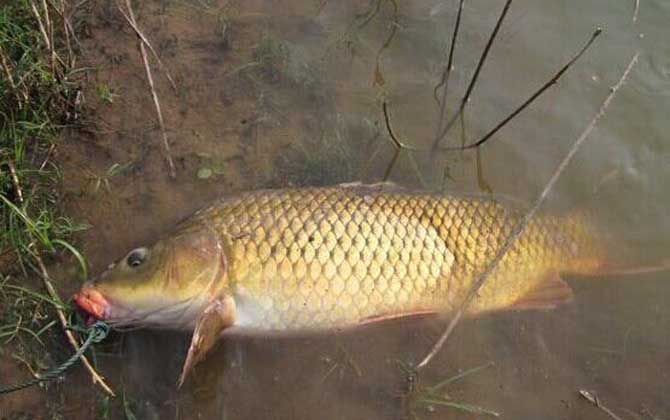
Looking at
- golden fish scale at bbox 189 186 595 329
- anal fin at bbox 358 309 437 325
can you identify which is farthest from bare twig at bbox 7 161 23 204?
anal fin at bbox 358 309 437 325

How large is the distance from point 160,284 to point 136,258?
0.45 ft

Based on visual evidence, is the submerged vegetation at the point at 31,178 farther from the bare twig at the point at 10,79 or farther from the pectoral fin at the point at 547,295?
the pectoral fin at the point at 547,295

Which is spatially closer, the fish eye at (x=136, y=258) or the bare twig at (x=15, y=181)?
the fish eye at (x=136, y=258)

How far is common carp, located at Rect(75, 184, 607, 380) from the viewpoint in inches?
102

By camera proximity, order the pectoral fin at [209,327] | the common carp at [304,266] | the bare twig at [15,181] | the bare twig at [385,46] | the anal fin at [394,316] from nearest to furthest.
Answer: the pectoral fin at [209,327]
the common carp at [304,266]
the anal fin at [394,316]
the bare twig at [15,181]
the bare twig at [385,46]

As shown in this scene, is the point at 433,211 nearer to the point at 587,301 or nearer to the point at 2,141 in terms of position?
the point at 587,301

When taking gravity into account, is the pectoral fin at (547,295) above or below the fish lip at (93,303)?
above

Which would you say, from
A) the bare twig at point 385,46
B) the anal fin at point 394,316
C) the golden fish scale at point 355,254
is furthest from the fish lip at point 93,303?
the bare twig at point 385,46

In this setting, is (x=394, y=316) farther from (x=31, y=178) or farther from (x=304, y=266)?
(x=31, y=178)

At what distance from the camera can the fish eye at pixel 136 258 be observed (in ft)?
8.53

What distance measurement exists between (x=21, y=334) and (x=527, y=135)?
2.63 m

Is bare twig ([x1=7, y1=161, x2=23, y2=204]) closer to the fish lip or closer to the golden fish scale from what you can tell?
the fish lip

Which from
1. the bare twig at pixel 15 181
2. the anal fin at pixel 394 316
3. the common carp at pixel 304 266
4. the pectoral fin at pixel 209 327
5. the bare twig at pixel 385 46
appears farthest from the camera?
the bare twig at pixel 385 46

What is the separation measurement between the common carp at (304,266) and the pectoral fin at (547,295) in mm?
108
